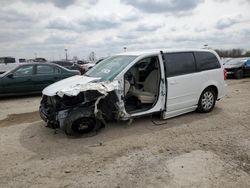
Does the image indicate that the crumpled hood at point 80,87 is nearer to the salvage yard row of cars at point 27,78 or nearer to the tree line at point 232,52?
the salvage yard row of cars at point 27,78

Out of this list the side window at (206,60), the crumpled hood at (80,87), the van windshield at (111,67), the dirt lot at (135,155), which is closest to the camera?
the dirt lot at (135,155)

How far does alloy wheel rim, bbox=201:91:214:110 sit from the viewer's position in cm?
773

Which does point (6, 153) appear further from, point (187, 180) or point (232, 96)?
point (232, 96)

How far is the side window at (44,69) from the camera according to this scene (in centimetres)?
1179

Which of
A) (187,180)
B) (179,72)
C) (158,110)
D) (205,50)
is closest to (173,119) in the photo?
(158,110)

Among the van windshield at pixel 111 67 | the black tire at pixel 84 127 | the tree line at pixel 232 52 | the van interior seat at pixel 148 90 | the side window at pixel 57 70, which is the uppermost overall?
the tree line at pixel 232 52

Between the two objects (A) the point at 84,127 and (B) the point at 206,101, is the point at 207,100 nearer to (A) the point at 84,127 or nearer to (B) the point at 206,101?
(B) the point at 206,101

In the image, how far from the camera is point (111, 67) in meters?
6.88

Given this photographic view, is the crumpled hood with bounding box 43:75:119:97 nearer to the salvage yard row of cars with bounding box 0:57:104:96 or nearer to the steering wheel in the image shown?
the steering wheel

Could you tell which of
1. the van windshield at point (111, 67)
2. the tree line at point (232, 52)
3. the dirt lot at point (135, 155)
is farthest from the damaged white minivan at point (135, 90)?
the tree line at point (232, 52)

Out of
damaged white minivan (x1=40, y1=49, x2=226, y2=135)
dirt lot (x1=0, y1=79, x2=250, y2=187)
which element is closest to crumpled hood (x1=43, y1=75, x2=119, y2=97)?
damaged white minivan (x1=40, y1=49, x2=226, y2=135)

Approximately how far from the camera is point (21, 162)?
484 cm

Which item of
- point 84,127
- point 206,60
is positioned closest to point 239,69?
point 206,60

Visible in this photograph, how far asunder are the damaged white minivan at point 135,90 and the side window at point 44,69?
5082 millimetres
